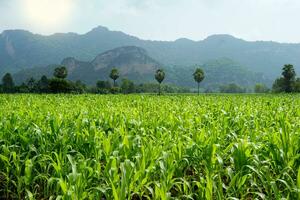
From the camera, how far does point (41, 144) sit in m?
6.58

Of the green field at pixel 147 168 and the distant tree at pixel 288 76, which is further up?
the distant tree at pixel 288 76

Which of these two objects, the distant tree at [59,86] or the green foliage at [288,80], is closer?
the distant tree at [59,86]

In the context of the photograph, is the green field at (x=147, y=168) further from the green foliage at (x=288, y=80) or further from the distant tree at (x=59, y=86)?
the green foliage at (x=288, y=80)

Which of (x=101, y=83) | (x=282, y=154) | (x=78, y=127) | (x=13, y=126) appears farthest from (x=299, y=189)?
(x=101, y=83)

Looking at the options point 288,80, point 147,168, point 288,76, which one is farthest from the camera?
point 288,80

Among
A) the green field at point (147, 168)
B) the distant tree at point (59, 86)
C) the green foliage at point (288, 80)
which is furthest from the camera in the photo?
the green foliage at point (288, 80)

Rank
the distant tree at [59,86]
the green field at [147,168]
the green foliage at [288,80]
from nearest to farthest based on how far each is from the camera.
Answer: the green field at [147,168]
the distant tree at [59,86]
the green foliage at [288,80]

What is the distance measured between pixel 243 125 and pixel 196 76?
101 m

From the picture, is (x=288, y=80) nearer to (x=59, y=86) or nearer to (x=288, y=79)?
(x=288, y=79)

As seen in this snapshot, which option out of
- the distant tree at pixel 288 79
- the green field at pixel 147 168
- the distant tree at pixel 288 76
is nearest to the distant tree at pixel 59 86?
the distant tree at pixel 288 79

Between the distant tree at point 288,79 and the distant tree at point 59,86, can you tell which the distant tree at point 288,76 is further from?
the distant tree at point 59,86

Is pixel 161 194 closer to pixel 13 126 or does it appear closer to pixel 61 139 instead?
pixel 61 139

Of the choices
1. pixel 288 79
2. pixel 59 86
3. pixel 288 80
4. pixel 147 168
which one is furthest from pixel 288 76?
pixel 147 168

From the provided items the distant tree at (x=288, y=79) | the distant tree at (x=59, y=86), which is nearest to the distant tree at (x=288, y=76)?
the distant tree at (x=288, y=79)
